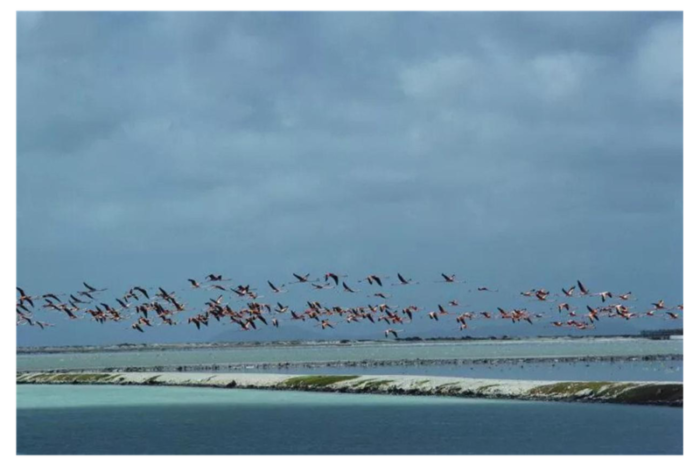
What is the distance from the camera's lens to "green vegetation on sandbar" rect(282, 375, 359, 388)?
86.4m

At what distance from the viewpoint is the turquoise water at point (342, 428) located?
47.8m

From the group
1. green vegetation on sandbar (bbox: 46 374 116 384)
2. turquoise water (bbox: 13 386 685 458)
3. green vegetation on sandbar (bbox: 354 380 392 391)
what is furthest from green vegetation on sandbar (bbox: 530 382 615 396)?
green vegetation on sandbar (bbox: 46 374 116 384)

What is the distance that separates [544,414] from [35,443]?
30057mm

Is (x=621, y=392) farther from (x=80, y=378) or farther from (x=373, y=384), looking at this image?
(x=80, y=378)

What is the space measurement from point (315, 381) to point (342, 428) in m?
31.2

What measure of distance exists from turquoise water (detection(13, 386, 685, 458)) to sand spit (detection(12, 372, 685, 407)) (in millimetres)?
2320

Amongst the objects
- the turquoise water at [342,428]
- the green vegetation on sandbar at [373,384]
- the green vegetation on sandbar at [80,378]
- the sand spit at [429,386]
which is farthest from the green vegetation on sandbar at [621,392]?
the green vegetation on sandbar at [80,378]

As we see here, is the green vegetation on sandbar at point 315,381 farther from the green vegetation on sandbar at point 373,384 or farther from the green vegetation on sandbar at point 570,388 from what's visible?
the green vegetation on sandbar at point 570,388

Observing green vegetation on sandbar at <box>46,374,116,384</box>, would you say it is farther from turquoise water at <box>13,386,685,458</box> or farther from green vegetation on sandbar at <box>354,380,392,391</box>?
green vegetation on sandbar at <box>354,380,392,391</box>

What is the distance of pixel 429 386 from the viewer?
77750 millimetres

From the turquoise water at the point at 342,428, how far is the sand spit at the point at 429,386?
232 centimetres

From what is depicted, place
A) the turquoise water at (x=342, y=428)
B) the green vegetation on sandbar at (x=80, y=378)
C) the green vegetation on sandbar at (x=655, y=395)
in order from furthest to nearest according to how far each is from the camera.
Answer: the green vegetation on sandbar at (x=80, y=378) → the green vegetation on sandbar at (x=655, y=395) → the turquoise water at (x=342, y=428)

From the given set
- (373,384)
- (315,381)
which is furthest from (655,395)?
(315,381)

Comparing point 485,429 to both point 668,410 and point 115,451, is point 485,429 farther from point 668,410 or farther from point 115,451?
point 115,451
